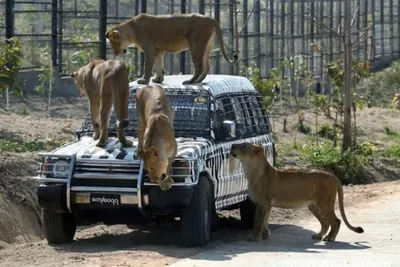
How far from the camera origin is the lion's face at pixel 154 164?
11883mm

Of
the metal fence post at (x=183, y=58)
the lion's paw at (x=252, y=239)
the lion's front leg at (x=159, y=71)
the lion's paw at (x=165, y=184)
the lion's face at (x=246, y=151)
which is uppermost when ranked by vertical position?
the metal fence post at (x=183, y=58)

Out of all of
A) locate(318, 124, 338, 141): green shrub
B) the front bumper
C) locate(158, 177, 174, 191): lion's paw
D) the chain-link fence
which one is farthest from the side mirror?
locate(318, 124, 338, 141): green shrub

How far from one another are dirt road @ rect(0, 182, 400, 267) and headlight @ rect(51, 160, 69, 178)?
0.79 metres

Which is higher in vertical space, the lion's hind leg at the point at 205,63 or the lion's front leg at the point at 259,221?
the lion's hind leg at the point at 205,63

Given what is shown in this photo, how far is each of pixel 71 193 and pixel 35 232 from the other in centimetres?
366

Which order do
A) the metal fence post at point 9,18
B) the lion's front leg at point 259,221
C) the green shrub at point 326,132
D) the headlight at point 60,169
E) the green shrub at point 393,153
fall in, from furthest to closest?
the green shrub at point 326,132, the green shrub at point 393,153, the metal fence post at point 9,18, the lion's front leg at point 259,221, the headlight at point 60,169

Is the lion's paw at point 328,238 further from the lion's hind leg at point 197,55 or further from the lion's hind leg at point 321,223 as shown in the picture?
the lion's hind leg at point 197,55

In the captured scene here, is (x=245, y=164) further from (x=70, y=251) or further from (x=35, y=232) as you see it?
(x=35, y=232)

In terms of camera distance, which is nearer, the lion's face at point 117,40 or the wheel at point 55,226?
the wheel at point 55,226

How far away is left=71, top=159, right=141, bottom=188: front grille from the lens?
12453 mm

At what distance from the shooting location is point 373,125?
3055 cm

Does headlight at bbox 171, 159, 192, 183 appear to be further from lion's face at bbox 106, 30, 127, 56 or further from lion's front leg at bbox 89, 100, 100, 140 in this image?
lion's face at bbox 106, 30, 127, 56

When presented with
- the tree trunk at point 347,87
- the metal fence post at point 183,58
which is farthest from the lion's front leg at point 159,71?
the metal fence post at point 183,58

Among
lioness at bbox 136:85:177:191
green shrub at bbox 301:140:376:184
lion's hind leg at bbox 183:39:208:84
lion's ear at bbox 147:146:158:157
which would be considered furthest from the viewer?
green shrub at bbox 301:140:376:184
